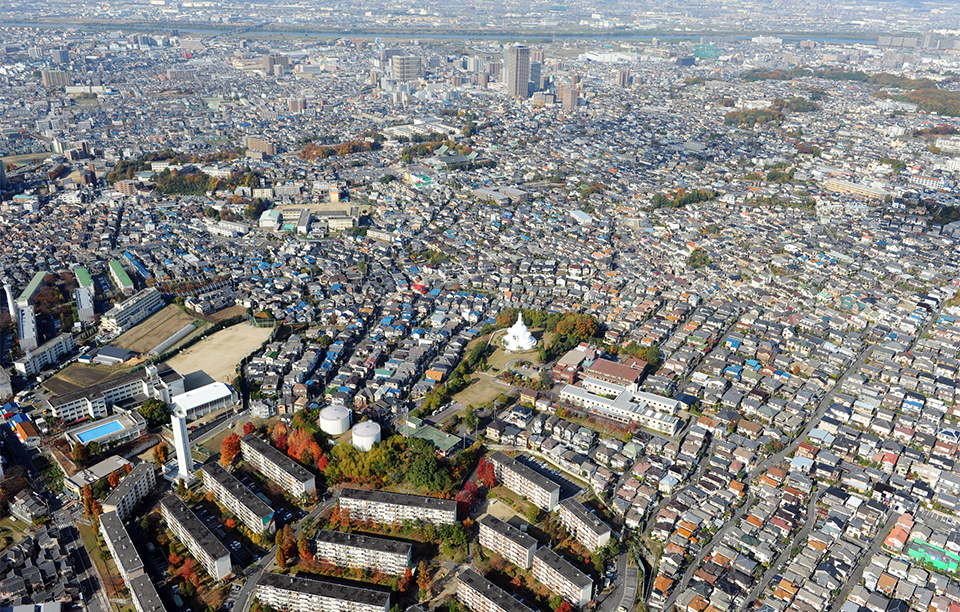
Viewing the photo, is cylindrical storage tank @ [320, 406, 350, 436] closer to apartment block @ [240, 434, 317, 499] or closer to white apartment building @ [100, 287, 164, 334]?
apartment block @ [240, 434, 317, 499]

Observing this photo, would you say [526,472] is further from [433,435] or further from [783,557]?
[783,557]

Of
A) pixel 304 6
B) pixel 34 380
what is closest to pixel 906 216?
pixel 34 380

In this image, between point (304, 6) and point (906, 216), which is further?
point (304, 6)

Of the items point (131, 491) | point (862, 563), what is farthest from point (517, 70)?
point (862, 563)

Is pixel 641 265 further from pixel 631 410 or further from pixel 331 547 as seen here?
pixel 331 547

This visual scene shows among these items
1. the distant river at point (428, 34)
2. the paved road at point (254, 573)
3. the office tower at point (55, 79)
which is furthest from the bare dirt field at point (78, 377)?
the distant river at point (428, 34)
